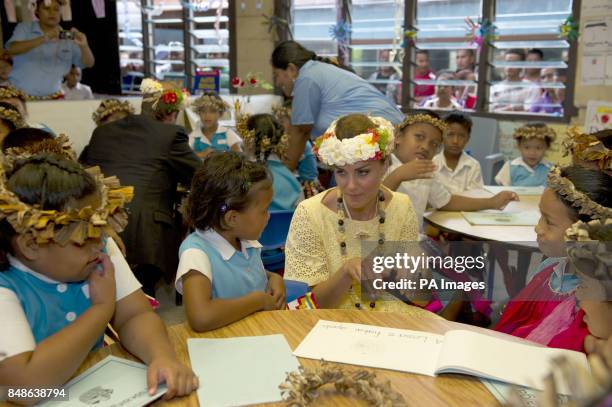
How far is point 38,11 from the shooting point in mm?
5156

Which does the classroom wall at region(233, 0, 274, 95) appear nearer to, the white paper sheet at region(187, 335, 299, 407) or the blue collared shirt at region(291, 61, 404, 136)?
the blue collared shirt at region(291, 61, 404, 136)

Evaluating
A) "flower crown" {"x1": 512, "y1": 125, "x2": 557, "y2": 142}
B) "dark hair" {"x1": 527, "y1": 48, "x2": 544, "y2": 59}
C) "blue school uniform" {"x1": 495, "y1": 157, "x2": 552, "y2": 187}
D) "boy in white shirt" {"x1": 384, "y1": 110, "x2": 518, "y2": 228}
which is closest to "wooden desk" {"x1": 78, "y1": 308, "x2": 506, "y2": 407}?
"boy in white shirt" {"x1": 384, "y1": 110, "x2": 518, "y2": 228}

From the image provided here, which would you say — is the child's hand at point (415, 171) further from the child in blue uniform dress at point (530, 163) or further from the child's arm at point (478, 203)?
the child in blue uniform dress at point (530, 163)

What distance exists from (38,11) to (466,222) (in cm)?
436

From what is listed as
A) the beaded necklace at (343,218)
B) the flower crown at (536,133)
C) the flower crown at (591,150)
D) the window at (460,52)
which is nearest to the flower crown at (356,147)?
the beaded necklace at (343,218)

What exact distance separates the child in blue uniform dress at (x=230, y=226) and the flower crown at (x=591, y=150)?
1.44 m

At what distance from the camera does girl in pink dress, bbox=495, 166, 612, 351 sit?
151cm

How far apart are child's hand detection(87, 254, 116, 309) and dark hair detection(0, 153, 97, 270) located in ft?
0.56

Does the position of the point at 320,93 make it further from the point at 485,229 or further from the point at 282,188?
the point at 485,229

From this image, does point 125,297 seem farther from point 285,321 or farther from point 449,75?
point 449,75

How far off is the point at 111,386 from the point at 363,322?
0.64 meters

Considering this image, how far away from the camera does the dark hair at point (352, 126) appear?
2.16 metres

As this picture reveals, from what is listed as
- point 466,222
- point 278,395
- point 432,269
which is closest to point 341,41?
point 466,222

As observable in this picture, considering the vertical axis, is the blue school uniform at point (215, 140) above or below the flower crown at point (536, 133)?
below
